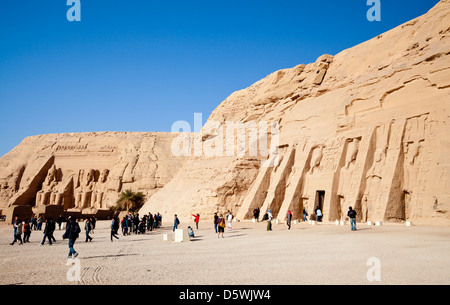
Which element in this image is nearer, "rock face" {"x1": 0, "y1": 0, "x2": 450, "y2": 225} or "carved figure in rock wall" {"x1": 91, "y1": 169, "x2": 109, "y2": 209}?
"rock face" {"x1": 0, "y1": 0, "x2": 450, "y2": 225}

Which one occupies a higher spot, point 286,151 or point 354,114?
point 354,114

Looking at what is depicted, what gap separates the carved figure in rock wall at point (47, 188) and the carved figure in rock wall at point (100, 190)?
19.2 ft

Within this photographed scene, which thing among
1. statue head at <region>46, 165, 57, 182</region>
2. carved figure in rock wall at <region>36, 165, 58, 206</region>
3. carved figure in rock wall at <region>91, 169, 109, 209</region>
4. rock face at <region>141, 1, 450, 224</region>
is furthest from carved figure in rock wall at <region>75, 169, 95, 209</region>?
rock face at <region>141, 1, 450, 224</region>

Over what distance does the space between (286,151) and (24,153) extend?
47.3m

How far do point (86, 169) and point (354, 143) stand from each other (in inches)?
1627

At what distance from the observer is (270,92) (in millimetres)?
29781

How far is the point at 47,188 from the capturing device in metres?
50.8

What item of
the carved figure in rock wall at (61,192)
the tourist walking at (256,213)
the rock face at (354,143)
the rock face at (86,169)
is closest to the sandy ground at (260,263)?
the rock face at (354,143)

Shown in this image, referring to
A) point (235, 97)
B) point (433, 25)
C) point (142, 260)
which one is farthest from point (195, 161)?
point (142, 260)

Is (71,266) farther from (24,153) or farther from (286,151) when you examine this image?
(24,153)

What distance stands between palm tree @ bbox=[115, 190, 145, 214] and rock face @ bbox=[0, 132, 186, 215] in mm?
3778

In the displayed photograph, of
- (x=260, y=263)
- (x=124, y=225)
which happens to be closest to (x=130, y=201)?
(x=124, y=225)

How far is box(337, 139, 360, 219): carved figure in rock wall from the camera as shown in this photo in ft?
65.8

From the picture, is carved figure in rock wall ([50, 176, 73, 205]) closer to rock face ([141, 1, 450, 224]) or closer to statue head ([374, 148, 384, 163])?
rock face ([141, 1, 450, 224])
